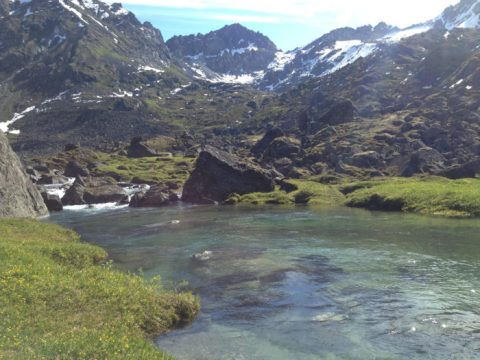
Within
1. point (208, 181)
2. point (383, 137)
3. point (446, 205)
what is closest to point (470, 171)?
point (446, 205)

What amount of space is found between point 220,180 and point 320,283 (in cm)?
7332

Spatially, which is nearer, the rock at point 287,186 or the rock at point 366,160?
the rock at point 287,186

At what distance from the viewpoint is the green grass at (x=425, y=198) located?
6794 cm

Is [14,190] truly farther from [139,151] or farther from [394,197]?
[139,151]

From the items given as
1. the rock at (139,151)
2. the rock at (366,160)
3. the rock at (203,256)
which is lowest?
the rock at (203,256)

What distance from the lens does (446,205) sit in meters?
69.9

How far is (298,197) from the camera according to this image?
96062mm

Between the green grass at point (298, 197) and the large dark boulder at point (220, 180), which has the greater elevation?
the large dark boulder at point (220, 180)

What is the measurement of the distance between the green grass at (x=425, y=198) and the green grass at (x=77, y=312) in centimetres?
5242

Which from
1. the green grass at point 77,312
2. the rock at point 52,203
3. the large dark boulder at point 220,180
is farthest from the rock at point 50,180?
the green grass at point 77,312

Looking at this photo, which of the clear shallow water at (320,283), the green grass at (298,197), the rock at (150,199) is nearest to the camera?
the clear shallow water at (320,283)

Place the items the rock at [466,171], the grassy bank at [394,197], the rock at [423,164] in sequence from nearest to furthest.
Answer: the grassy bank at [394,197]
the rock at [466,171]
the rock at [423,164]

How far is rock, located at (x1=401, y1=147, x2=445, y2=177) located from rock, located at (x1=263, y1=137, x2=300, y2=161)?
4220 centimetres

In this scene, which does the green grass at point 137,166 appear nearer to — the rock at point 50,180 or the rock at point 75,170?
the rock at point 75,170
